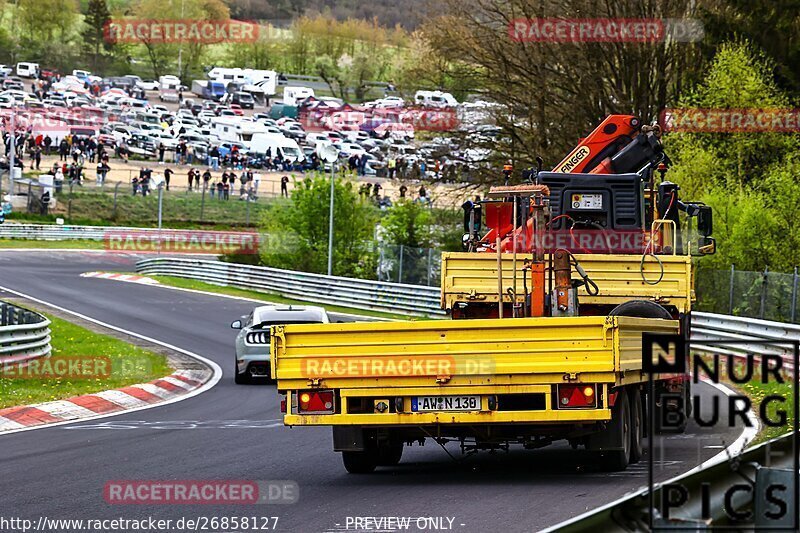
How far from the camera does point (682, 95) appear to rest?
42.8 m

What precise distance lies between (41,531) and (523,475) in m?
4.32

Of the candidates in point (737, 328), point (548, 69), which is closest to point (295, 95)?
point (548, 69)

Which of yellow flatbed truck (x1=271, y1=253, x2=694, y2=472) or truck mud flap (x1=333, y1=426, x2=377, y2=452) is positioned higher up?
yellow flatbed truck (x1=271, y1=253, x2=694, y2=472)

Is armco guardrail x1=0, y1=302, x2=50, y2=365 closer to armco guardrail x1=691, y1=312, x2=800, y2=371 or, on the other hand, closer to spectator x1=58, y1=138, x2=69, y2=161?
armco guardrail x1=691, y1=312, x2=800, y2=371

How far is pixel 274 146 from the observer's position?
Result: 3573 inches

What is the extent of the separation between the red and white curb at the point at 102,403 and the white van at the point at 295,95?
317 ft

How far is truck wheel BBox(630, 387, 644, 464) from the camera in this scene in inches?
458

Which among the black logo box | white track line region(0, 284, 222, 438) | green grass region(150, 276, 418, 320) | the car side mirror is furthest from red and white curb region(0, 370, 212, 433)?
green grass region(150, 276, 418, 320)

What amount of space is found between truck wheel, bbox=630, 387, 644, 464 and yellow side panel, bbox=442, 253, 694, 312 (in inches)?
75.9

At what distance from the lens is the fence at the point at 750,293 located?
94.0 feet

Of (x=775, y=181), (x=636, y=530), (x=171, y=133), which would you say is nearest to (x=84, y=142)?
(x=171, y=133)

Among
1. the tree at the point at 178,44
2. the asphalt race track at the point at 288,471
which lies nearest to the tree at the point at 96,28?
the tree at the point at 178,44

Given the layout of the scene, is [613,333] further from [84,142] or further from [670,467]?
[84,142]

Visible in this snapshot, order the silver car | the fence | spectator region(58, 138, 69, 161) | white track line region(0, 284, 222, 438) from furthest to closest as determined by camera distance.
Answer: spectator region(58, 138, 69, 161) < the fence < the silver car < white track line region(0, 284, 222, 438)
